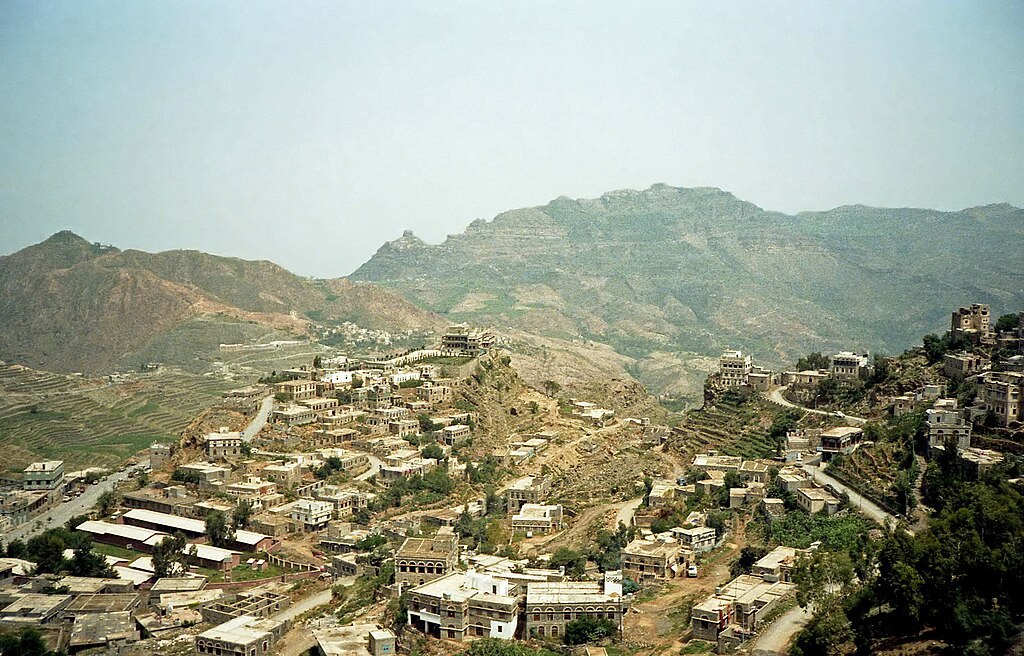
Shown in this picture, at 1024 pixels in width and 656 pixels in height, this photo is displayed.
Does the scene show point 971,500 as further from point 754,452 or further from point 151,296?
point 151,296

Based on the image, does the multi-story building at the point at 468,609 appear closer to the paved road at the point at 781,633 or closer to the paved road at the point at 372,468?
the paved road at the point at 781,633

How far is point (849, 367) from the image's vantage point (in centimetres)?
3303

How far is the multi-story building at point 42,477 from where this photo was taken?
109 feet

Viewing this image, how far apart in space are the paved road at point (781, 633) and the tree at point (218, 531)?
15.0 meters

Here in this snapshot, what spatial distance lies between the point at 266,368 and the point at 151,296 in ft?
58.3

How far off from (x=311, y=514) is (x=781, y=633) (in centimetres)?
1438

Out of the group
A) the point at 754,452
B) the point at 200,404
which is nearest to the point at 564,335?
the point at 200,404

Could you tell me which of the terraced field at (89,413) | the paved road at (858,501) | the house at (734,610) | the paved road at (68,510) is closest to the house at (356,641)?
the house at (734,610)

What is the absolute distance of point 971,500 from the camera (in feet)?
62.0

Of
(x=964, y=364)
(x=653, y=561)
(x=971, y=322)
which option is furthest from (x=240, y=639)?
(x=971, y=322)

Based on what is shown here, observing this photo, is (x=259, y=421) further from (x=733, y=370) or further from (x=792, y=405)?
(x=792, y=405)

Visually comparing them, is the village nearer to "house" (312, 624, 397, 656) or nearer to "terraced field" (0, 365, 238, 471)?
"house" (312, 624, 397, 656)

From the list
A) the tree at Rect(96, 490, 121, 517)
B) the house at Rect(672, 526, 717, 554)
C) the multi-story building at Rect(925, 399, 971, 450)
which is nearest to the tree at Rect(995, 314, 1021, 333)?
the multi-story building at Rect(925, 399, 971, 450)

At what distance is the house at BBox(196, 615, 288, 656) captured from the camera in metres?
20.2
